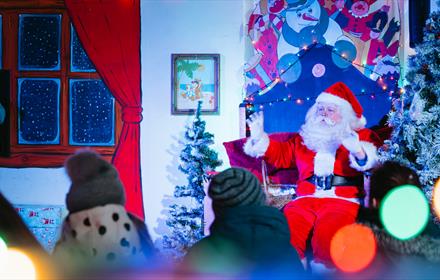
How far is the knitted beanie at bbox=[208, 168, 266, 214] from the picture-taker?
1941mm

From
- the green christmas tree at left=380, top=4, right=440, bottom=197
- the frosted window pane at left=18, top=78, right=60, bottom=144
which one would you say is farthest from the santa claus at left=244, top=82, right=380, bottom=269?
the frosted window pane at left=18, top=78, right=60, bottom=144

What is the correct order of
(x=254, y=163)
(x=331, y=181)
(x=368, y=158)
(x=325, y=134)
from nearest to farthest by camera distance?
(x=368, y=158) → (x=331, y=181) → (x=325, y=134) → (x=254, y=163)

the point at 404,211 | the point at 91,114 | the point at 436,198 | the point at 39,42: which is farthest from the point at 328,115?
the point at 39,42

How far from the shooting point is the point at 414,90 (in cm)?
353

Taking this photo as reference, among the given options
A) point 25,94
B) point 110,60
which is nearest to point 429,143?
point 110,60

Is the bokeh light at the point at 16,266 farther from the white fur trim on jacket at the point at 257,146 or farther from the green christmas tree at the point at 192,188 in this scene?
the green christmas tree at the point at 192,188

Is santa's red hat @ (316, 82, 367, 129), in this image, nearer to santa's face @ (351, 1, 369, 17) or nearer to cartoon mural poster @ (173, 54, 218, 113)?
santa's face @ (351, 1, 369, 17)

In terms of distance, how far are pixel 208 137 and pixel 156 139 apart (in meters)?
0.71

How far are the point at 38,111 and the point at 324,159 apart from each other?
121 inches

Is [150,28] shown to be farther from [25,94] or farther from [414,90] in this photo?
[414,90]

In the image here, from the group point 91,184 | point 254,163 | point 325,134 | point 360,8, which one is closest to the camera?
point 91,184

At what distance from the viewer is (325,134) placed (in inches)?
159

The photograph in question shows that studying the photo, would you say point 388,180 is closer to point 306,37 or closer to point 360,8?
point 306,37

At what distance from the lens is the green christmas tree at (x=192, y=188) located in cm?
451
